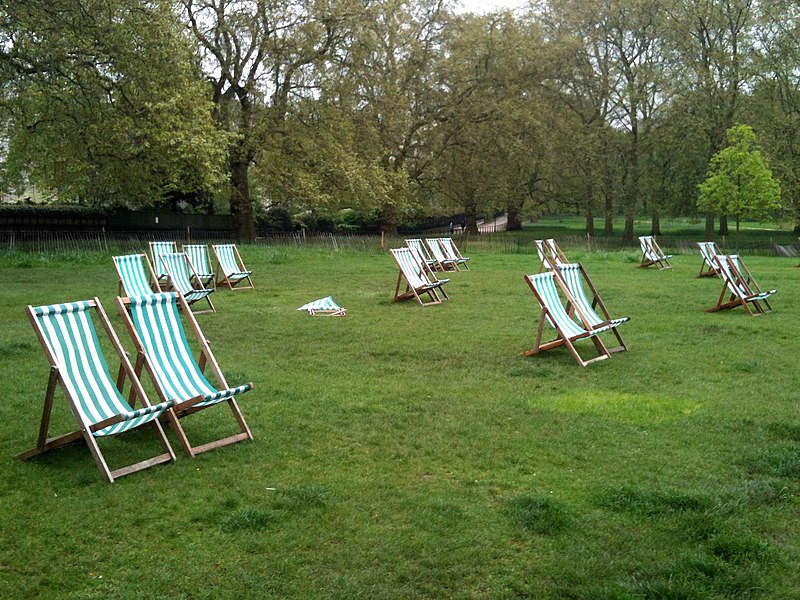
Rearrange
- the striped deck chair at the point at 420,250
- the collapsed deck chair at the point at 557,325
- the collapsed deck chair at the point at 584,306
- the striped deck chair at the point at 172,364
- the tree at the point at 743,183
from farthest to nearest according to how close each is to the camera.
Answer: the tree at the point at 743,183 < the striped deck chair at the point at 420,250 < the collapsed deck chair at the point at 584,306 < the collapsed deck chair at the point at 557,325 < the striped deck chair at the point at 172,364

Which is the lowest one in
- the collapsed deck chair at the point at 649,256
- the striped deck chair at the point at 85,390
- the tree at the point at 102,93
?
the collapsed deck chair at the point at 649,256

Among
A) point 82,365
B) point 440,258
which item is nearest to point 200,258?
point 440,258

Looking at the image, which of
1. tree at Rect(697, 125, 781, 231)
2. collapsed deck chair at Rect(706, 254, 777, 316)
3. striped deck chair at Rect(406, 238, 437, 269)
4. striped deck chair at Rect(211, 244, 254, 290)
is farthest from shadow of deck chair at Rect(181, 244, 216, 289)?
tree at Rect(697, 125, 781, 231)

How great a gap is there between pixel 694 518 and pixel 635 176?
114ft

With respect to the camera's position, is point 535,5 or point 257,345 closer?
point 257,345

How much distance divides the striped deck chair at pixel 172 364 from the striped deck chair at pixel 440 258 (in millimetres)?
13584

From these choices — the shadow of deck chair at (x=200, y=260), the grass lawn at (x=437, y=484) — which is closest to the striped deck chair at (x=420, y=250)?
the shadow of deck chair at (x=200, y=260)

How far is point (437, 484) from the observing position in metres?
4.46

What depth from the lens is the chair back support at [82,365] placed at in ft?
14.9

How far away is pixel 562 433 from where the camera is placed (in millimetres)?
5422

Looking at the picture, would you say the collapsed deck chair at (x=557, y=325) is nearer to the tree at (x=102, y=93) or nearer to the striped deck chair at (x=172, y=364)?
the striped deck chair at (x=172, y=364)

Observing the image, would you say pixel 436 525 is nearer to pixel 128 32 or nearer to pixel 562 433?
pixel 562 433

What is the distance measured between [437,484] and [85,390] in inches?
85.2

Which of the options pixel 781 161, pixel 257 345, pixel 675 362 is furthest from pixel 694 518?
pixel 781 161
